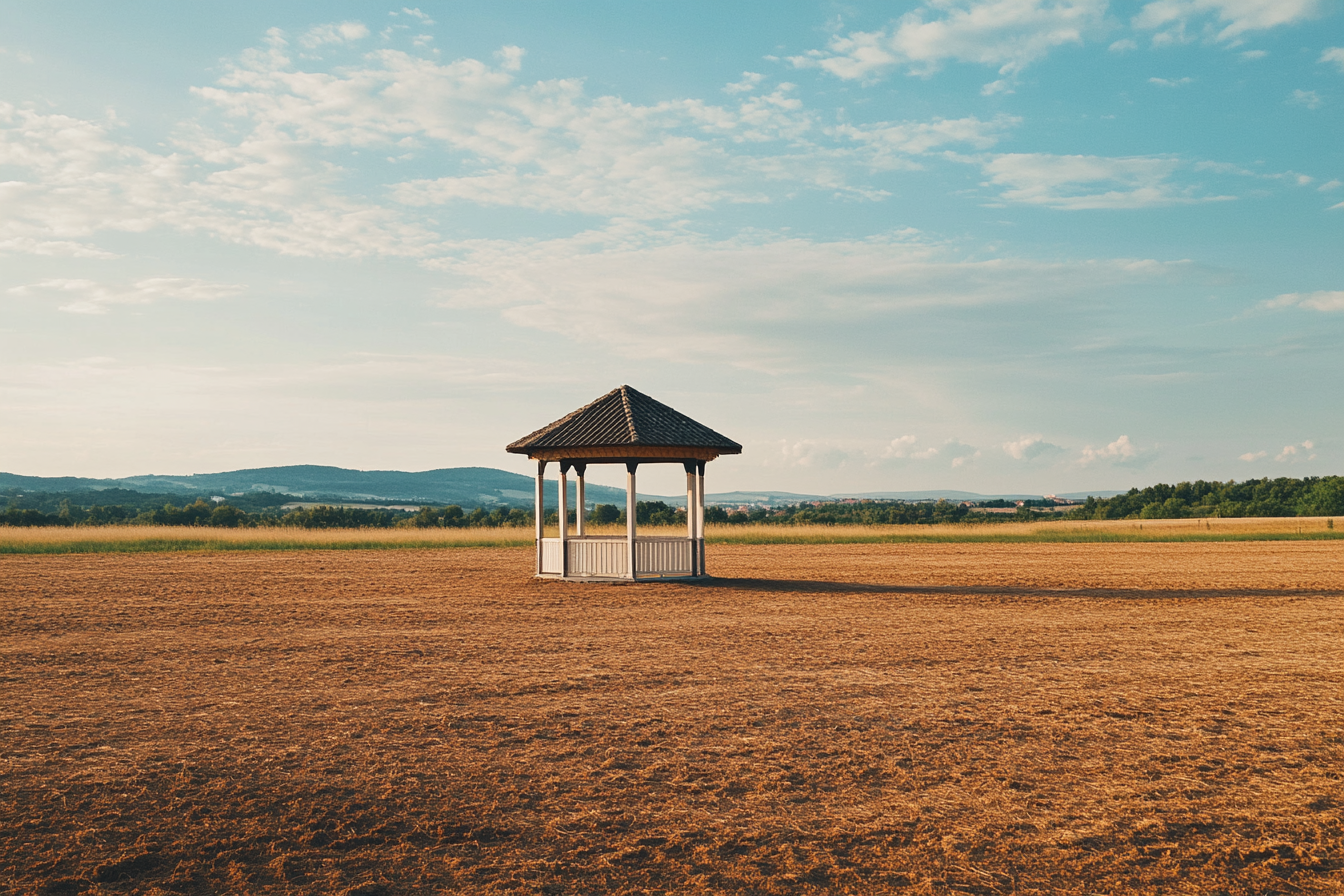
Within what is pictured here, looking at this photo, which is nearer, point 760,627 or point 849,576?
point 760,627

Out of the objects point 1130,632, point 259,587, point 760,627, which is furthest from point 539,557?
point 1130,632

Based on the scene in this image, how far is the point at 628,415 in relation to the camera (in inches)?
933

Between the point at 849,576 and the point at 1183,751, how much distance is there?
18.8 m

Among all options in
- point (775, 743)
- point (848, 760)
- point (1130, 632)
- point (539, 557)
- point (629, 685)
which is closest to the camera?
point (848, 760)

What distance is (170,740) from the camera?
789cm

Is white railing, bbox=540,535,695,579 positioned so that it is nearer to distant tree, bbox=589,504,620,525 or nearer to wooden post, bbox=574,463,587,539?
wooden post, bbox=574,463,587,539

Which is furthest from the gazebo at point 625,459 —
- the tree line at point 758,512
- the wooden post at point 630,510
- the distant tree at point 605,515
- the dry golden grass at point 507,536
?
the distant tree at point 605,515

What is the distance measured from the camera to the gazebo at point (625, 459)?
23.0 m

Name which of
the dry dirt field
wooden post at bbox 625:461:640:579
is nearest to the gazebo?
wooden post at bbox 625:461:640:579

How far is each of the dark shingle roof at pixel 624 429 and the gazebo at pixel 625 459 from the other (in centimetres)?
2

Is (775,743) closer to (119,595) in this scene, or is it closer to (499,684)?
(499,684)

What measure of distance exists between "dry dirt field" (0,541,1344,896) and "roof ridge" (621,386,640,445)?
6379mm

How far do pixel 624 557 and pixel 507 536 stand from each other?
2516 cm

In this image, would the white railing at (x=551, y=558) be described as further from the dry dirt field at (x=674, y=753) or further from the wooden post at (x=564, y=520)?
the dry dirt field at (x=674, y=753)
